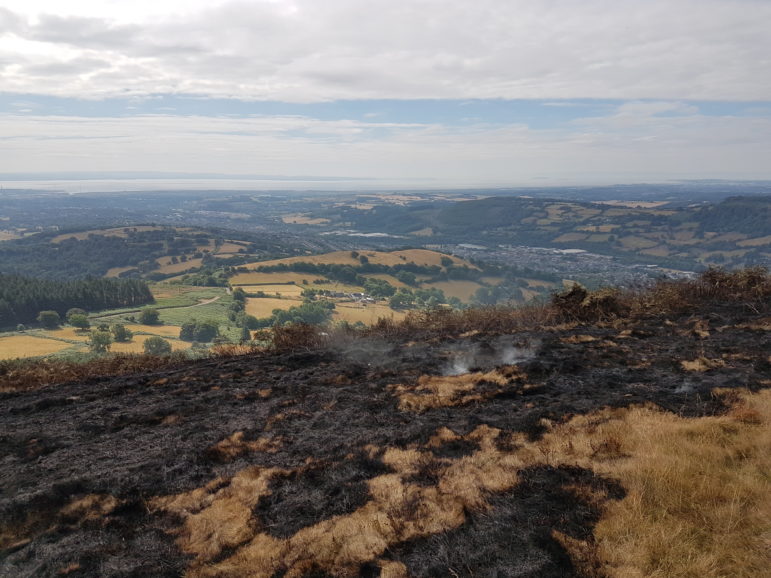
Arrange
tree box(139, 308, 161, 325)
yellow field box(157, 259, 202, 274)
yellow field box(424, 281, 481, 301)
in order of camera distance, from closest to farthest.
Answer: tree box(139, 308, 161, 325) < yellow field box(424, 281, 481, 301) < yellow field box(157, 259, 202, 274)

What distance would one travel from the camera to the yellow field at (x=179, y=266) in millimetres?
134875

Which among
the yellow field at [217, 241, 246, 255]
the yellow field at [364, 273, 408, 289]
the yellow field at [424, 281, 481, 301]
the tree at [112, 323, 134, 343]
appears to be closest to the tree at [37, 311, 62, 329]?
the tree at [112, 323, 134, 343]

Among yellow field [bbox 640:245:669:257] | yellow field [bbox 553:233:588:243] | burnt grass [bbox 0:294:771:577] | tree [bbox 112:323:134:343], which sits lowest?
tree [bbox 112:323:134:343]

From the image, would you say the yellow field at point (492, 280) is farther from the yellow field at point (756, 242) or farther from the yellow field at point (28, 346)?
the yellow field at point (756, 242)

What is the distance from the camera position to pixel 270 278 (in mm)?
98250

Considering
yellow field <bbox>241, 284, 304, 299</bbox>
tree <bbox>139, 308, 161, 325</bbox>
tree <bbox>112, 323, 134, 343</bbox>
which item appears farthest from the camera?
yellow field <bbox>241, 284, 304, 299</bbox>

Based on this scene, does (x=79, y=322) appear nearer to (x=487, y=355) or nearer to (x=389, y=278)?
(x=487, y=355)

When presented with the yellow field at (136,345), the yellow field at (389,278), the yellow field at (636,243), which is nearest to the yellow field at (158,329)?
the yellow field at (136,345)

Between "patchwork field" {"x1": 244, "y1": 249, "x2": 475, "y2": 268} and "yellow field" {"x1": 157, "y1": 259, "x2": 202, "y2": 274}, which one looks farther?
"yellow field" {"x1": 157, "y1": 259, "x2": 202, "y2": 274}

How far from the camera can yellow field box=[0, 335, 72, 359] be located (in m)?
33.2

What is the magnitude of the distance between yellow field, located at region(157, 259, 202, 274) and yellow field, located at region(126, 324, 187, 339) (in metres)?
87.8

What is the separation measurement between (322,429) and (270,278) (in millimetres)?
92887

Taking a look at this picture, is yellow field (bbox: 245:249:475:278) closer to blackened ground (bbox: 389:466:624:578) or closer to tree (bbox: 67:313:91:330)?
tree (bbox: 67:313:91:330)

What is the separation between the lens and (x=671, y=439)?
6.65m
